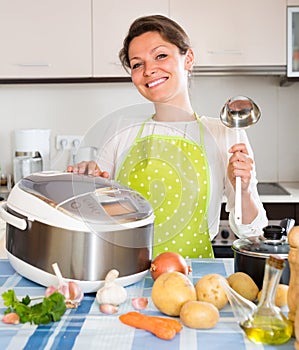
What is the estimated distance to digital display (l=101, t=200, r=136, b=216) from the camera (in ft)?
3.54

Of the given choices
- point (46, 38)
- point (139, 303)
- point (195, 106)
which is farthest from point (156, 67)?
point (195, 106)

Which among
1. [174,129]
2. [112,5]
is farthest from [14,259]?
[112,5]

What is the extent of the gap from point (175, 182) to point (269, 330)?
1.99 feet

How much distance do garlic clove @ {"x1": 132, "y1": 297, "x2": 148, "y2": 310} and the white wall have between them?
190cm

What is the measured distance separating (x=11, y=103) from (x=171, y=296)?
2.13 metres

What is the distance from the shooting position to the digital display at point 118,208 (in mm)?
1079

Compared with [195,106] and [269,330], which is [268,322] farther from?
[195,106]

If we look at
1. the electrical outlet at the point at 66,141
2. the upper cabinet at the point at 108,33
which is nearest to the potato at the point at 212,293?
the upper cabinet at the point at 108,33

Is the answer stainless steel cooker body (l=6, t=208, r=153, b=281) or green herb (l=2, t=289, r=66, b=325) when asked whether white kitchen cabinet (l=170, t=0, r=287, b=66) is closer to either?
stainless steel cooker body (l=6, t=208, r=153, b=281)

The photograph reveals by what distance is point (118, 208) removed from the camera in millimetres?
1095

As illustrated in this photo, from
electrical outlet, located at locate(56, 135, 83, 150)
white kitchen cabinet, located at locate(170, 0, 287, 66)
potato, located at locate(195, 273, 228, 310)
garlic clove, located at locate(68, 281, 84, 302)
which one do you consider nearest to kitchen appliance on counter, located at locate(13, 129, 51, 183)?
electrical outlet, located at locate(56, 135, 83, 150)

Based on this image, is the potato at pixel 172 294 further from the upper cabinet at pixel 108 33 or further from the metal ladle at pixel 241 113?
the upper cabinet at pixel 108 33

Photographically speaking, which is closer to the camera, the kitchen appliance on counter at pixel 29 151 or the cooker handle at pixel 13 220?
the cooker handle at pixel 13 220

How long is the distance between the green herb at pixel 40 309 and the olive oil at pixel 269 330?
0.97ft
